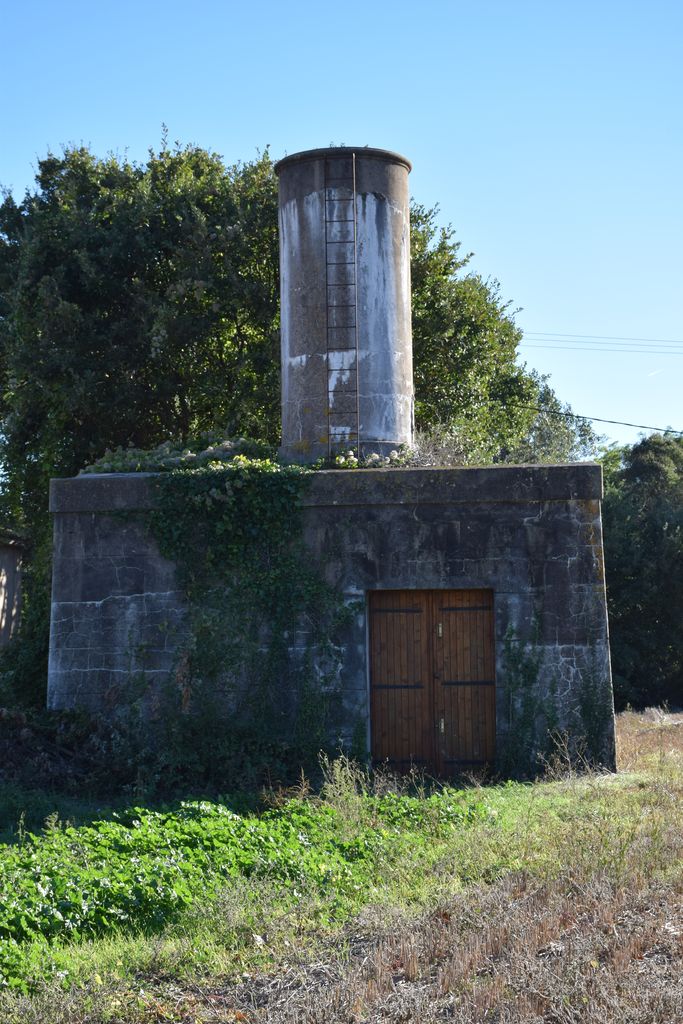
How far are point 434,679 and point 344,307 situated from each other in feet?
15.6

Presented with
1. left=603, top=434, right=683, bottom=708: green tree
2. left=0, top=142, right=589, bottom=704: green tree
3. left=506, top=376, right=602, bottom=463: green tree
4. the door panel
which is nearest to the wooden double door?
the door panel

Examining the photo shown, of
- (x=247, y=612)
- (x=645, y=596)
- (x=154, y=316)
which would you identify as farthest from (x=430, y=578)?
(x=645, y=596)

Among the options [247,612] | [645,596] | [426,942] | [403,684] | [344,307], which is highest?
[344,307]

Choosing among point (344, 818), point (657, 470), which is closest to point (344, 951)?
point (344, 818)

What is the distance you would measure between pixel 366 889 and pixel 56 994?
2.45 metres

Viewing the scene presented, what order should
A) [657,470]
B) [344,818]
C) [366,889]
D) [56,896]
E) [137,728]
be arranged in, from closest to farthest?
[56,896]
[366,889]
[344,818]
[137,728]
[657,470]

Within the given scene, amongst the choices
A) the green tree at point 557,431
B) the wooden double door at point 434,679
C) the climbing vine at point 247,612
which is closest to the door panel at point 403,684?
the wooden double door at point 434,679

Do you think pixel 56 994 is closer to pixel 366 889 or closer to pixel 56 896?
pixel 56 896

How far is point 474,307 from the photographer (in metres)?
21.6

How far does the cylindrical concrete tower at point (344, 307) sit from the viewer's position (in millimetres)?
12992

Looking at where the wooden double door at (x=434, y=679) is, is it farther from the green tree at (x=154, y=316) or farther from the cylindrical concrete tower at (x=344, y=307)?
the green tree at (x=154, y=316)

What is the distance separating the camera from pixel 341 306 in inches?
514

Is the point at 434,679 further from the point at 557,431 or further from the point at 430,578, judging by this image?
the point at 557,431

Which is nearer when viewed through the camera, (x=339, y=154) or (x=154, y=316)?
(x=339, y=154)
